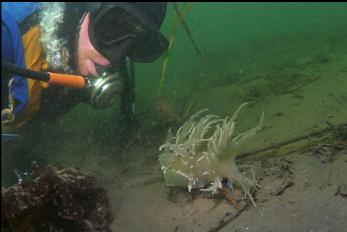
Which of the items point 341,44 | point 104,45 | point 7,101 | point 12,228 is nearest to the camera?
point 12,228

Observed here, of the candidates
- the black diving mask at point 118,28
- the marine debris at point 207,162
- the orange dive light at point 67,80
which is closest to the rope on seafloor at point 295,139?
the marine debris at point 207,162

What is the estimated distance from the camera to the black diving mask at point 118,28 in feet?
11.7

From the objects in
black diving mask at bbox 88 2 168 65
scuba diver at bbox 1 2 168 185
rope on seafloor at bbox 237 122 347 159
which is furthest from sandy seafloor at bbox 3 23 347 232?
black diving mask at bbox 88 2 168 65

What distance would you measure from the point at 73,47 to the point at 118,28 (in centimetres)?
58

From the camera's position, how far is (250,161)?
3.44 metres

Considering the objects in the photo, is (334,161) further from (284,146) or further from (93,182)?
(93,182)

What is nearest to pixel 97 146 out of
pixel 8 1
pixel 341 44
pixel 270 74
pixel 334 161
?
pixel 8 1

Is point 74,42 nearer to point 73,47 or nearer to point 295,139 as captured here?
point 73,47

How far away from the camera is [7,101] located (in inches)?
127

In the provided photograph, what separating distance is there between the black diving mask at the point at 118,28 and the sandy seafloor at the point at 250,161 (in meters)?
1.36

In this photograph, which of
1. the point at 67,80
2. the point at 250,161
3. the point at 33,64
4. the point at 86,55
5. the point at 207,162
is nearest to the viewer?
the point at 207,162

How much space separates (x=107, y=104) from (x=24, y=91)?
Answer: 2.65 ft

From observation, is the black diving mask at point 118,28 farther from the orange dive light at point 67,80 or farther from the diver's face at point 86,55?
the orange dive light at point 67,80

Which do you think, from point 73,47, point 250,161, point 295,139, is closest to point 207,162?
point 250,161
